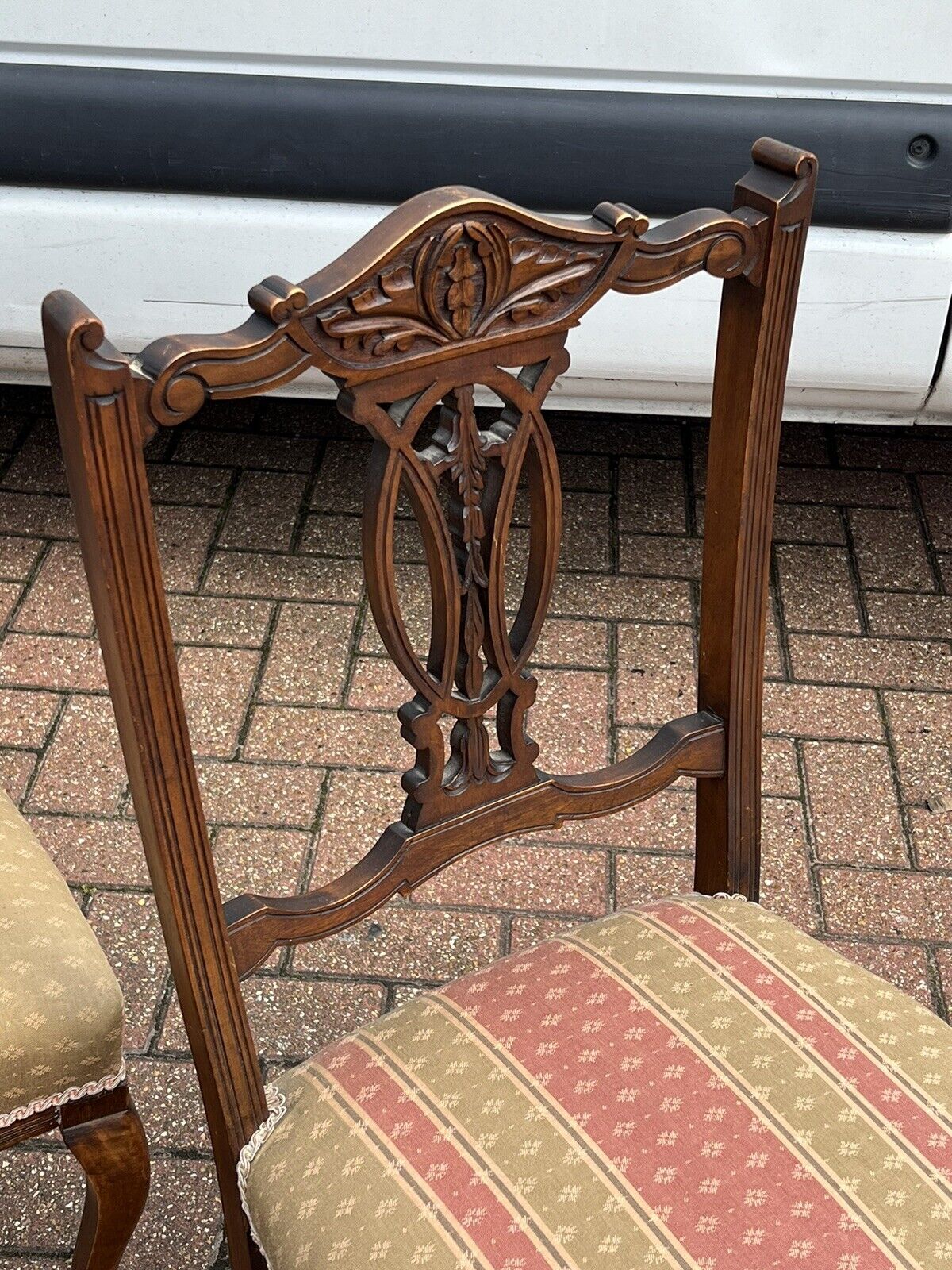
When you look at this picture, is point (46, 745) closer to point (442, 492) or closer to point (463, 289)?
point (442, 492)

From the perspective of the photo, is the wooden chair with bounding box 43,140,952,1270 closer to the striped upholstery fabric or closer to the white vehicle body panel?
the striped upholstery fabric

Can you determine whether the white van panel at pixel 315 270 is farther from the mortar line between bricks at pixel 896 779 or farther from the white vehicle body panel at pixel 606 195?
the mortar line between bricks at pixel 896 779

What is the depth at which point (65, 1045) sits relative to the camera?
3.76 ft

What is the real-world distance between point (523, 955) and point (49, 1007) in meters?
0.38

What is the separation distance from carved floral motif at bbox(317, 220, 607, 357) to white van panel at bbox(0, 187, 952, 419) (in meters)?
1.23

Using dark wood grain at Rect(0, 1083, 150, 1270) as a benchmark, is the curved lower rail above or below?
above

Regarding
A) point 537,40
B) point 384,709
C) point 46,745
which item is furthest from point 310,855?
point 537,40

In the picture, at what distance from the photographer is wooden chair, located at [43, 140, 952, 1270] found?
869 mm

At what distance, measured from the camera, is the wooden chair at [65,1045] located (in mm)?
1144

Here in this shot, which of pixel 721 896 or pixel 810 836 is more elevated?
pixel 721 896

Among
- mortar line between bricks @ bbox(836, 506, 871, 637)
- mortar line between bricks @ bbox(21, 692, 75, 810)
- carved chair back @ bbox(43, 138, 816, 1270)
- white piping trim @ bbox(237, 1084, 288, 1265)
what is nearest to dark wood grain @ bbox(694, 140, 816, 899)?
carved chair back @ bbox(43, 138, 816, 1270)

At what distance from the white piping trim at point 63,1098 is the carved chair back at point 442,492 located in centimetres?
16

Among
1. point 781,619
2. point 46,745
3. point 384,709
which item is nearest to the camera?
point 46,745

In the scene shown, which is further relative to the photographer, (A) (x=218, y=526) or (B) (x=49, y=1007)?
(A) (x=218, y=526)
